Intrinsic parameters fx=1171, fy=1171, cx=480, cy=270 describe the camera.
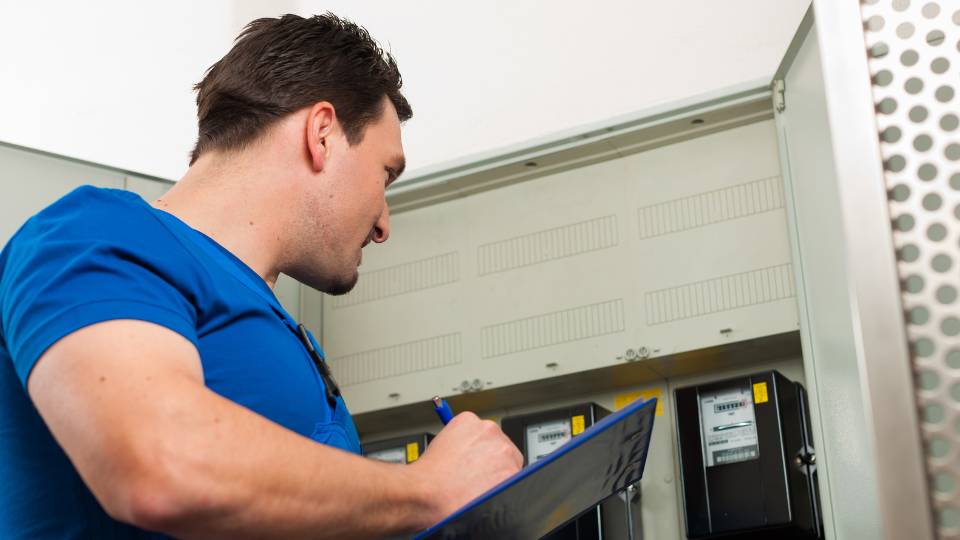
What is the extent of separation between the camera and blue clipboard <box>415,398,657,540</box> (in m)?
0.90

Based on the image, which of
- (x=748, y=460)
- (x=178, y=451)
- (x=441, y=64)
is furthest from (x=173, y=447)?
(x=441, y=64)

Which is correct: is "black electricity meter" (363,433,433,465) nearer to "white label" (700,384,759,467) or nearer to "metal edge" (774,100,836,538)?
"white label" (700,384,759,467)

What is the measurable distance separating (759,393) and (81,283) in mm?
1286

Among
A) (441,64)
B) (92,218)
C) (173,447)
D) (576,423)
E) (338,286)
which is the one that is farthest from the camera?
(441,64)

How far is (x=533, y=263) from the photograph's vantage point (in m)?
2.13

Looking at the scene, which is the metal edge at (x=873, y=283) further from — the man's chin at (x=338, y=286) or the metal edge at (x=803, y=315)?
the metal edge at (x=803, y=315)

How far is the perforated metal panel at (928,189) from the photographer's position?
81cm

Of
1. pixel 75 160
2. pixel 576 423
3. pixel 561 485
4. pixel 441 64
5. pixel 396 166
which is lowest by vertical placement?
pixel 561 485

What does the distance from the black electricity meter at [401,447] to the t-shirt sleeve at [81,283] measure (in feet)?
4.10

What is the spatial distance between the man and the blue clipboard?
35mm

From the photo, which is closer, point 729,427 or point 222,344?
point 222,344

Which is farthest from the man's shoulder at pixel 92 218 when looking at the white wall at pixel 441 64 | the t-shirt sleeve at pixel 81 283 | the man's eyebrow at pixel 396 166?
the white wall at pixel 441 64

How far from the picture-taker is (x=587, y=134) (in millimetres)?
2076

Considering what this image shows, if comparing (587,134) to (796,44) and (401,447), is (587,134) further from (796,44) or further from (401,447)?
(401,447)
